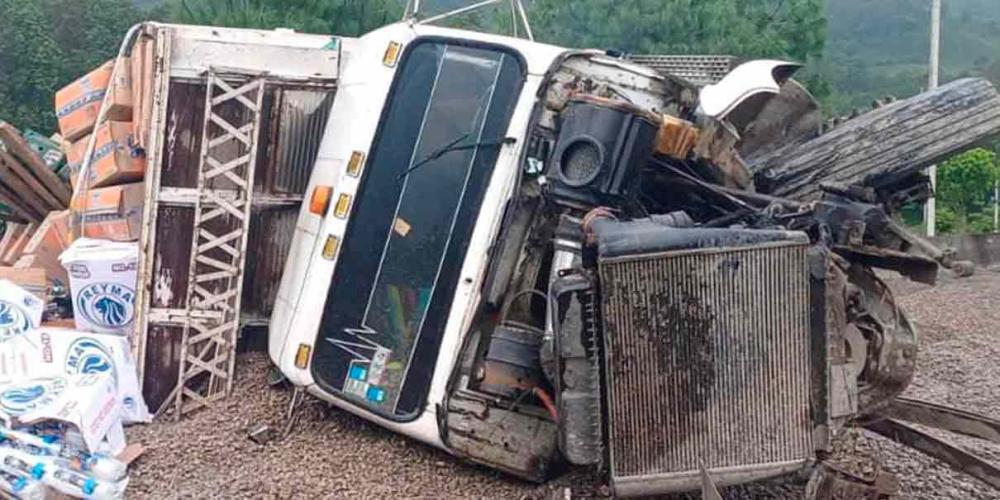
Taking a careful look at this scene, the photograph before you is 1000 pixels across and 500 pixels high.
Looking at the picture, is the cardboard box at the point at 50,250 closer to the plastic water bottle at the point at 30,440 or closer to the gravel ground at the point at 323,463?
the gravel ground at the point at 323,463

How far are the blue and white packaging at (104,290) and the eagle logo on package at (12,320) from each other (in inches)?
9.5

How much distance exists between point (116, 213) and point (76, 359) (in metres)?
0.91

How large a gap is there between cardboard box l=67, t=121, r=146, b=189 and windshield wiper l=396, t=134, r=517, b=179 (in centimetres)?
189

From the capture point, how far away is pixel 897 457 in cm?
477

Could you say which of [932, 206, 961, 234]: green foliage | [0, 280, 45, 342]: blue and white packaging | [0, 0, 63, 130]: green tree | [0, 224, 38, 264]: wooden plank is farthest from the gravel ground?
[0, 0, 63, 130]: green tree

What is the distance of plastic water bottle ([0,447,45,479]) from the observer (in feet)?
13.1

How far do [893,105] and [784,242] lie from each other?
173 centimetres

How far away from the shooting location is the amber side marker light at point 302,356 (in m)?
4.56

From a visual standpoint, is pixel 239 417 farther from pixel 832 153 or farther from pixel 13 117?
pixel 13 117

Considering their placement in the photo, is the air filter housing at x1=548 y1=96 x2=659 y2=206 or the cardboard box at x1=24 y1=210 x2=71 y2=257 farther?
the cardboard box at x1=24 y1=210 x2=71 y2=257

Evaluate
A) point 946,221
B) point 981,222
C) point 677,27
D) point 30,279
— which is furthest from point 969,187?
point 30,279

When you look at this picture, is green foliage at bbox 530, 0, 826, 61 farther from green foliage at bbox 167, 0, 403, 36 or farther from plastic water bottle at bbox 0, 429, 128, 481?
plastic water bottle at bbox 0, 429, 128, 481

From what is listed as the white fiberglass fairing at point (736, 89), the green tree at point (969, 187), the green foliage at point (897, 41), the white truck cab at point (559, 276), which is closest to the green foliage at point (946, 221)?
the green tree at point (969, 187)

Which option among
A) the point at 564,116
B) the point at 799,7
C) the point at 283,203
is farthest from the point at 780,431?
the point at 799,7
